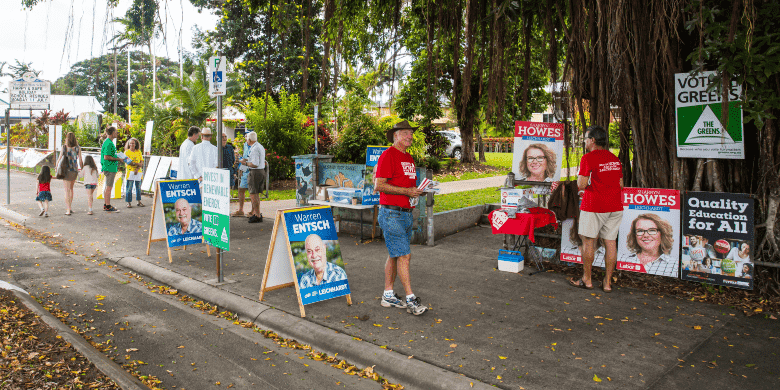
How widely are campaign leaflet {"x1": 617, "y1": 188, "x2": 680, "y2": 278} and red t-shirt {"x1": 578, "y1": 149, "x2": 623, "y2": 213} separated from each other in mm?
502

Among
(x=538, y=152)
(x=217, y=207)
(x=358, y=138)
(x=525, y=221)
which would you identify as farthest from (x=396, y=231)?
(x=358, y=138)

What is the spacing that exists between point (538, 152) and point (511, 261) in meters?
1.65

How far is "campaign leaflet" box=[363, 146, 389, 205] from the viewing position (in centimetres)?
926

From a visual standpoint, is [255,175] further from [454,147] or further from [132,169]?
[454,147]

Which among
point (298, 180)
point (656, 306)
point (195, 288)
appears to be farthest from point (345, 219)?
point (656, 306)

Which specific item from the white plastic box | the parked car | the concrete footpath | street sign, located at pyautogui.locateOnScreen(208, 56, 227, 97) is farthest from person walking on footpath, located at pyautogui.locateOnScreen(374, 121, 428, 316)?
the parked car

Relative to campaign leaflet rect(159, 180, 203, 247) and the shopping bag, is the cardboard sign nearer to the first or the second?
campaign leaflet rect(159, 180, 203, 247)

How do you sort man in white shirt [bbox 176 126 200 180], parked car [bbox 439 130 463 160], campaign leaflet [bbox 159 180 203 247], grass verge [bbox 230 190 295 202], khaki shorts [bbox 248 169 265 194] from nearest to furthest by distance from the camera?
campaign leaflet [bbox 159 180 203 247]
man in white shirt [bbox 176 126 200 180]
khaki shorts [bbox 248 169 265 194]
grass verge [bbox 230 190 295 202]
parked car [bbox 439 130 463 160]

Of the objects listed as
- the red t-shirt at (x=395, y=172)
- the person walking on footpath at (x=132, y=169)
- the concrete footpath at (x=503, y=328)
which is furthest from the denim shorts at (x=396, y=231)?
the person walking on footpath at (x=132, y=169)

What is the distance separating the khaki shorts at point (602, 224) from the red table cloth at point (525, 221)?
0.72 meters

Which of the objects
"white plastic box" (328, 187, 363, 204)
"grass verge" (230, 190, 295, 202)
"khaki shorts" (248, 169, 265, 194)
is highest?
"khaki shorts" (248, 169, 265, 194)

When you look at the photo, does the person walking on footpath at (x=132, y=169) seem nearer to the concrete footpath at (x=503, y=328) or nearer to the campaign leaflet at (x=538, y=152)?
the concrete footpath at (x=503, y=328)

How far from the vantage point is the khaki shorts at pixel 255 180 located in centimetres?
1110

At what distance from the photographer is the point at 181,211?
817 centimetres
